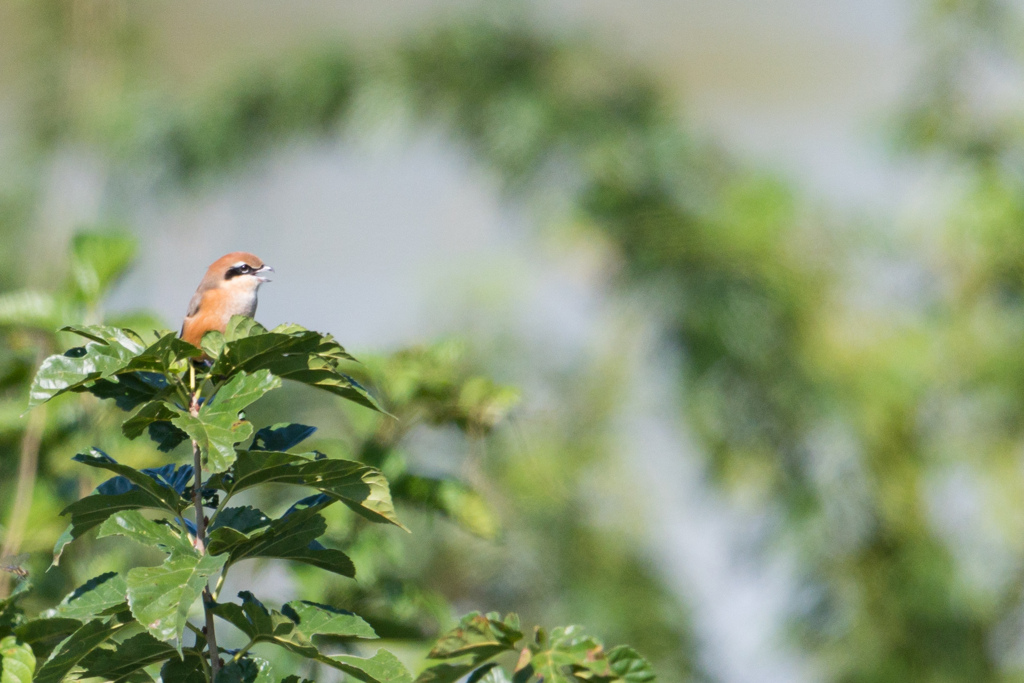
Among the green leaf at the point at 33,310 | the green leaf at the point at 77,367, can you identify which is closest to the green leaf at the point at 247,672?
the green leaf at the point at 77,367

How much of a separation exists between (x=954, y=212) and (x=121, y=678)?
3174 millimetres

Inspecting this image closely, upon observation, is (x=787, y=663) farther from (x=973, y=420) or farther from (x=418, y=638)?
(x=418, y=638)

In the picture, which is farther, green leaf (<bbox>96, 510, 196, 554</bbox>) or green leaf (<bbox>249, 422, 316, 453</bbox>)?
green leaf (<bbox>249, 422, 316, 453</bbox>)

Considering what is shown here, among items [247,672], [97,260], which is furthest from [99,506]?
[97,260]

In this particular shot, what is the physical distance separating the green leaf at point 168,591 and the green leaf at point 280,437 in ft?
0.50

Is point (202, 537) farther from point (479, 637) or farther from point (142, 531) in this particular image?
point (479, 637)

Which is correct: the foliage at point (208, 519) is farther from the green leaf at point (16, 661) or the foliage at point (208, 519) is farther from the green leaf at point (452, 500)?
the green leaf at point (452, 500)

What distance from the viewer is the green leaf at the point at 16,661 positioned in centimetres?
71

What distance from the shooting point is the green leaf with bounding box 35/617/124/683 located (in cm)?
69

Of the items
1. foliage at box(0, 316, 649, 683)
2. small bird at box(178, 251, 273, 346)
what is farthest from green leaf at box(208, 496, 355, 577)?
small bird at box(178, 251, 273, 346)

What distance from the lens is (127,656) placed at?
707mm

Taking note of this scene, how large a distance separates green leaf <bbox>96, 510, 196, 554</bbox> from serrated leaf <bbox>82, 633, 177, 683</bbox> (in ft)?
0.22

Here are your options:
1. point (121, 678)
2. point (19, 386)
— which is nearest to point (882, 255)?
point (19, 386)

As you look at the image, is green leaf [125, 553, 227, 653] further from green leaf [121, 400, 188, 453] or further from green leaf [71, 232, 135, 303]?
green leaf [71, 232, 135, 303]
